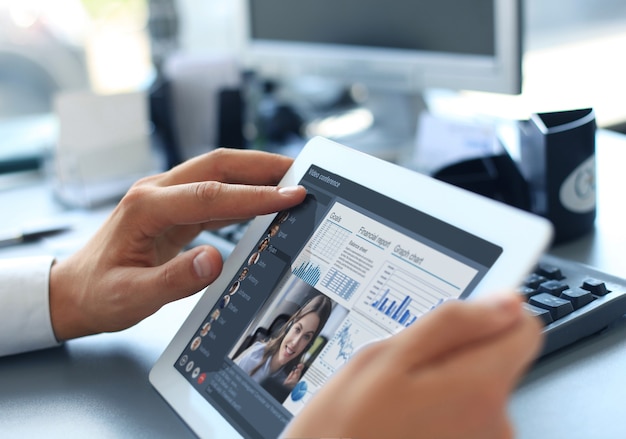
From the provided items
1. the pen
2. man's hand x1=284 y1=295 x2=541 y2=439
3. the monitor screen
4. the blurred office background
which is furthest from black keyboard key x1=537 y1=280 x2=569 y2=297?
the blurred office background

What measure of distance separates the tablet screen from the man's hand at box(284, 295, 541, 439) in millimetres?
71

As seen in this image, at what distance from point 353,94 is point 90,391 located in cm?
100

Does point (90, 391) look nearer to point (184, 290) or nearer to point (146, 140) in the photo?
point (184, 290)

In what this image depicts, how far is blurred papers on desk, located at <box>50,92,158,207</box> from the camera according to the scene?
1102 millimetres

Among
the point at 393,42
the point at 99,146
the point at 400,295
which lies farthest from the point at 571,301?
the point at 99,146

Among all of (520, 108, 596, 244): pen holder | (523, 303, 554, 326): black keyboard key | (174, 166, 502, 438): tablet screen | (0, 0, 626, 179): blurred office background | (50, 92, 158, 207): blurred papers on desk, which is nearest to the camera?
(174, 166, 502, 438): tablet screen

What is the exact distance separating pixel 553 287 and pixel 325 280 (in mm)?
202

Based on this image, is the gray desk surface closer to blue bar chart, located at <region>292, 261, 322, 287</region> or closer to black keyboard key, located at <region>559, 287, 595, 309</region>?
black keyboard key, located at <region>559, 287, 595, 309</region>

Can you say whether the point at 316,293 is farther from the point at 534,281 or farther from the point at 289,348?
the point at 534,281

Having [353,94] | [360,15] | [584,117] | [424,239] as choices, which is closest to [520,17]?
[584,117]

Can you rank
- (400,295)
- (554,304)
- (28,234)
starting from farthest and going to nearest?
(28,234)
(554,304)
(400,295)

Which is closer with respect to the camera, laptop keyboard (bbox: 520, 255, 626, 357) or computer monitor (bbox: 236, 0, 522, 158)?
laptop keyboard (bbox: 520, 255, 626, 357)

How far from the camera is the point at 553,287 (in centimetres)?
60

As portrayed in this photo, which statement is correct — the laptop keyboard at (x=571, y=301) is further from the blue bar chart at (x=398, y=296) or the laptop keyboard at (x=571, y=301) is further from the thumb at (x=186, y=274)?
the thumb at (x=186, y=274)
